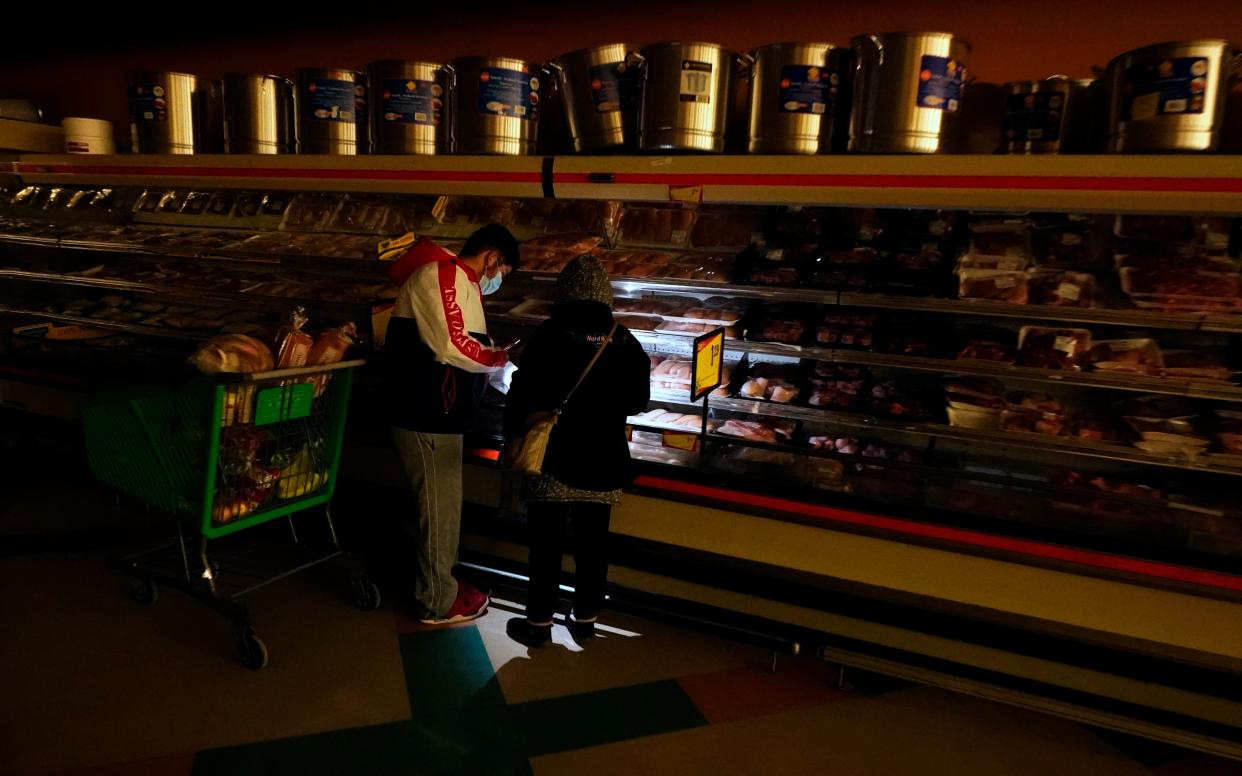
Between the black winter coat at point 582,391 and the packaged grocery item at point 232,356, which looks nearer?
the packaged grocery item at point 232,356

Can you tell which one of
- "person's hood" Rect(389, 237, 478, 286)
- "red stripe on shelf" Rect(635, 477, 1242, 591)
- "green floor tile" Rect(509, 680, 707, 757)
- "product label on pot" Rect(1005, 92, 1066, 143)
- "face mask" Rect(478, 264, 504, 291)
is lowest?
"green floor tile" Rect(509, 680, 707, 757)

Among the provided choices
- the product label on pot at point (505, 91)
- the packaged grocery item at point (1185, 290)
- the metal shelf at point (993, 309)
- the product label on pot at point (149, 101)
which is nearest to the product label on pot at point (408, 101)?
the product label on pot at point (505, 91)

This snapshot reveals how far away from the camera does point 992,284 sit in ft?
9.56

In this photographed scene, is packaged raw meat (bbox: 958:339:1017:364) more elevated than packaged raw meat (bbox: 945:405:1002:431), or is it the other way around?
packaged raw meat (bbox: 958:339:1017:364)

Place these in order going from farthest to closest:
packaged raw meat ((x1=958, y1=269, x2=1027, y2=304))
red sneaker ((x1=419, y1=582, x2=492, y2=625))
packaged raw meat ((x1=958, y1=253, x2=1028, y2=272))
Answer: red sneaker ((x1=419, y1=582, x2=492, y2=625)), packaged raw meat ((x1=958, y1=253, x2=1028, y2=272)), packaged raw meat ((x1=958, y1=269, x2=1027, y2=304))

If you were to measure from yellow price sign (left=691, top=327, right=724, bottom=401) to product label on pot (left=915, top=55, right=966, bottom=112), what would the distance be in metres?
1.13

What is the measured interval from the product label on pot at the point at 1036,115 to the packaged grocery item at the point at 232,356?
10.0 ft

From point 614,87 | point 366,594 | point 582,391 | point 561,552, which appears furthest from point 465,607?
point 614,87

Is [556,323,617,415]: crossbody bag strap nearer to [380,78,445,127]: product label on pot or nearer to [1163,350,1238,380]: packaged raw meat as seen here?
[380,78,445,127]: product label on pot

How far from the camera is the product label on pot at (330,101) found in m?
3.61

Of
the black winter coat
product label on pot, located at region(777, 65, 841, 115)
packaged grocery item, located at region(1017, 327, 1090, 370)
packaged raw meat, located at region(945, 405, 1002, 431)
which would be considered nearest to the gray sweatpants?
the black winter coat

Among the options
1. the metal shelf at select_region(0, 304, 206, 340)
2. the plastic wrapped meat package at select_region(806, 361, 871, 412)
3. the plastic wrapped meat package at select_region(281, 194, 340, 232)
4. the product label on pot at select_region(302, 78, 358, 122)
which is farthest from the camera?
the plastic wrapped meat package at select_region(281, 194, 340, 232)

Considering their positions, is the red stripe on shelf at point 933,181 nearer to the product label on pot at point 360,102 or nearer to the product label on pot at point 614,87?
the product label on pot at point 614,87

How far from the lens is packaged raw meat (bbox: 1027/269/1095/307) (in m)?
2.82
